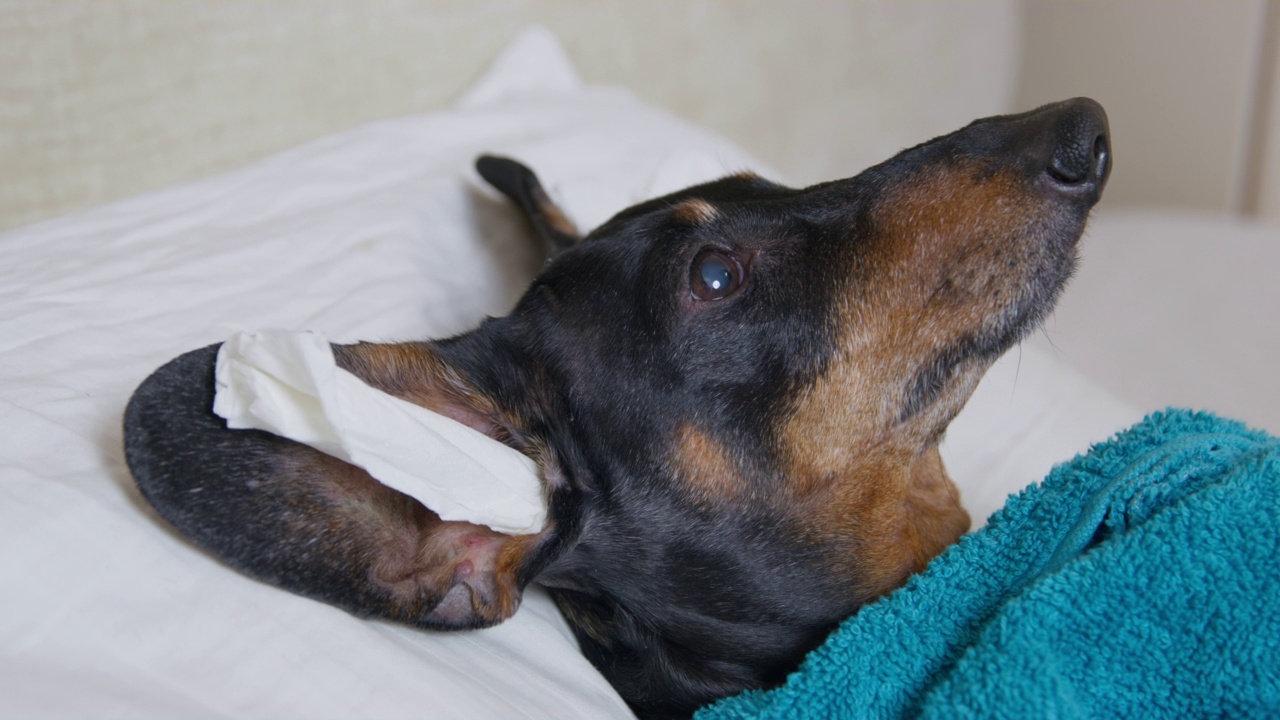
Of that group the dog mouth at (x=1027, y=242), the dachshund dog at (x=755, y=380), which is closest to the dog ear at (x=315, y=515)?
the dachshund dog at (x=755, y=380)

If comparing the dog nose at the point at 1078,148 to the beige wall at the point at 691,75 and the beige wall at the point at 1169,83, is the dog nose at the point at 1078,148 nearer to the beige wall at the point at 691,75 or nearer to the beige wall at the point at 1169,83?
the beige wall at the point at 691,75

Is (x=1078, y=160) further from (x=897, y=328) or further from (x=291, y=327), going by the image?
(x=291, y=327)

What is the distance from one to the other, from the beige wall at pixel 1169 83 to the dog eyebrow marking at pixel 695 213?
143 inches

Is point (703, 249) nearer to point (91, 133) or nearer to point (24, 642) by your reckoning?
point (24, 642)

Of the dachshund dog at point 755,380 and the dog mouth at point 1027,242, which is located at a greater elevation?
the dog mouth at point 1027,242

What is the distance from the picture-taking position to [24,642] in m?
1.14

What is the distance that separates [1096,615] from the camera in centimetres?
127

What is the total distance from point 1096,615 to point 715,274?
2.23ft

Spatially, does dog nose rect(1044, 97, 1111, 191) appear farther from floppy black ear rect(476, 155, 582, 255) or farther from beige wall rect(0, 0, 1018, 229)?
beige wall rect(0, 0, 1018, 229)

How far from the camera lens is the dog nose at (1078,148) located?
1.51 metres

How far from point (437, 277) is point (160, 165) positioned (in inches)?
25.2

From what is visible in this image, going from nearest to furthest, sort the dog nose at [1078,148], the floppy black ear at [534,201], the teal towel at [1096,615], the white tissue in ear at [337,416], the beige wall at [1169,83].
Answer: the white tissue in ear at [337,416]
the teal towel at [1096,615]
the dog nose at [1078,148]
the floppy black ear at [534,201]
the beige wall at [1169,83]

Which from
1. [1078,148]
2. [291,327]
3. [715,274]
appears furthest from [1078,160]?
[291,327]

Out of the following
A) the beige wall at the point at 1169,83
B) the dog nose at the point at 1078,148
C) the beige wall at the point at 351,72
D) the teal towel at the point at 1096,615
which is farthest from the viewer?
the beige wall at the point at 1169,83
